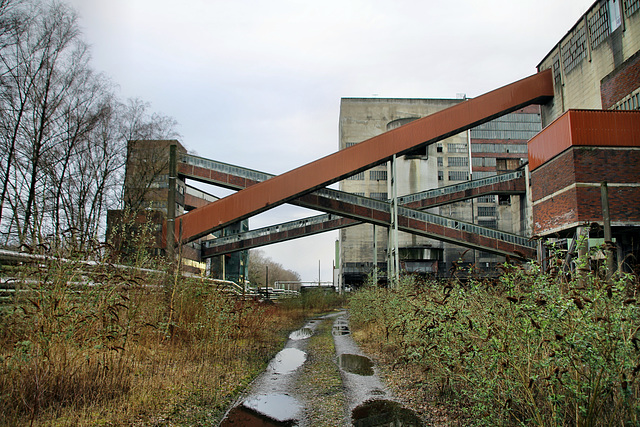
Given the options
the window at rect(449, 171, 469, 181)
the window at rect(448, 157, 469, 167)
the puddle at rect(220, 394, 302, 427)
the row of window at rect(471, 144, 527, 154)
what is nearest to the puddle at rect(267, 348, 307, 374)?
the puddle at rect(220, 394, 302, 427)

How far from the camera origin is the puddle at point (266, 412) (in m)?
4.66

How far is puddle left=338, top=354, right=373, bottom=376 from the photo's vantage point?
7655 millimetres

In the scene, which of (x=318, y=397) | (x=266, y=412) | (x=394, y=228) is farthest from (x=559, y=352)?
(x=394, y=228)

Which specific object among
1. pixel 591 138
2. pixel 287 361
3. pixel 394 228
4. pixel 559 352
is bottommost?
pixel 287 361

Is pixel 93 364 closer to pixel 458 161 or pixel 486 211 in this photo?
pixel 486 211

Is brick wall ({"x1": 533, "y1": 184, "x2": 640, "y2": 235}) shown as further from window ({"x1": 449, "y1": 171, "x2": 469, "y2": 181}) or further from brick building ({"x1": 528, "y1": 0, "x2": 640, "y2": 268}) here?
window ({"x1": 449, "y1": 171, "x2": 469, "y2": 181})

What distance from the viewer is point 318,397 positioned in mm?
5789

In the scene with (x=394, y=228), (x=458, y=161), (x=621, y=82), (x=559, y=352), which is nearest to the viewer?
(x=559, y=352)

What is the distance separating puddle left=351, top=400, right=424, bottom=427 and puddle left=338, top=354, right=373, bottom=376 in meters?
2.03

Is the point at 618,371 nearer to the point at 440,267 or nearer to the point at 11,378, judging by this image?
the point at 11,378

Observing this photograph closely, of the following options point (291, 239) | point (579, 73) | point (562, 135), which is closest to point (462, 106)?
point (579, 73)

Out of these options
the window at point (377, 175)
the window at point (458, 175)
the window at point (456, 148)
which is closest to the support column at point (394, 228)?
the window at point (377, 175)

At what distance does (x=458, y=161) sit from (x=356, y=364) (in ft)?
201

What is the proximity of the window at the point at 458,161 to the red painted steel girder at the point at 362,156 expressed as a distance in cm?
4048
